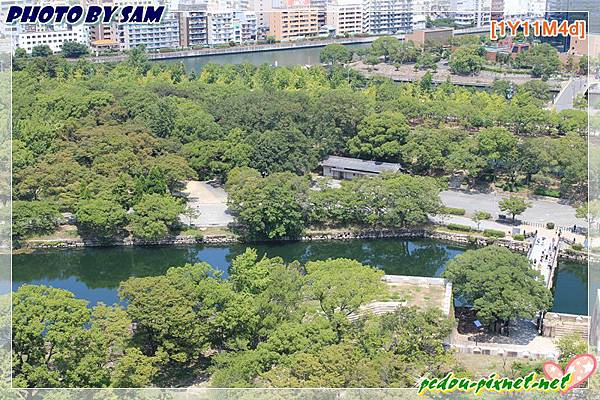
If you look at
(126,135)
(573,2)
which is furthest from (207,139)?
(573,2)

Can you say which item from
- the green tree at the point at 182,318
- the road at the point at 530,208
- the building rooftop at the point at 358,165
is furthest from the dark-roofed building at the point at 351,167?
the green tree at the point at 182,318

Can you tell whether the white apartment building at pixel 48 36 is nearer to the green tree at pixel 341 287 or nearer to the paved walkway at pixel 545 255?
the paved walkway at pixel 545 255

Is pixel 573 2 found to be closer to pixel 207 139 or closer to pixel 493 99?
pixel 493 99

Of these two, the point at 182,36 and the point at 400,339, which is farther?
the point at 182,36

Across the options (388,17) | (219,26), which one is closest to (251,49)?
(219,26)

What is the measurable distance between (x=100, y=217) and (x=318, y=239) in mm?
4491

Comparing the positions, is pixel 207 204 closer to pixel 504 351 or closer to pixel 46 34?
pixel 504 351

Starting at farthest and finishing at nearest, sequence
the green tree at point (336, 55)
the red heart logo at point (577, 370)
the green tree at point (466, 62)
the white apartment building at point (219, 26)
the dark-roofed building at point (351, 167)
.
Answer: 1. the white apartment building at point (219, 26)
2. the green tree at point (336, 55)
3. the green tree at point (466, 62)
4. the dark-roofed building at point (351, 167)
5. the red heart logo at point (577, 370)

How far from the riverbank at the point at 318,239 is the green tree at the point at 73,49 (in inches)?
1003

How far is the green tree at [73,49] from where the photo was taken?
40.4 m

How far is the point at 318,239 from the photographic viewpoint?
17.3 m

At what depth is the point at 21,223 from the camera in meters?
16.7

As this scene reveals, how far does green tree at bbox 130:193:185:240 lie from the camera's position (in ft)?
54.5

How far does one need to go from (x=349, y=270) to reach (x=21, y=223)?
775cm
